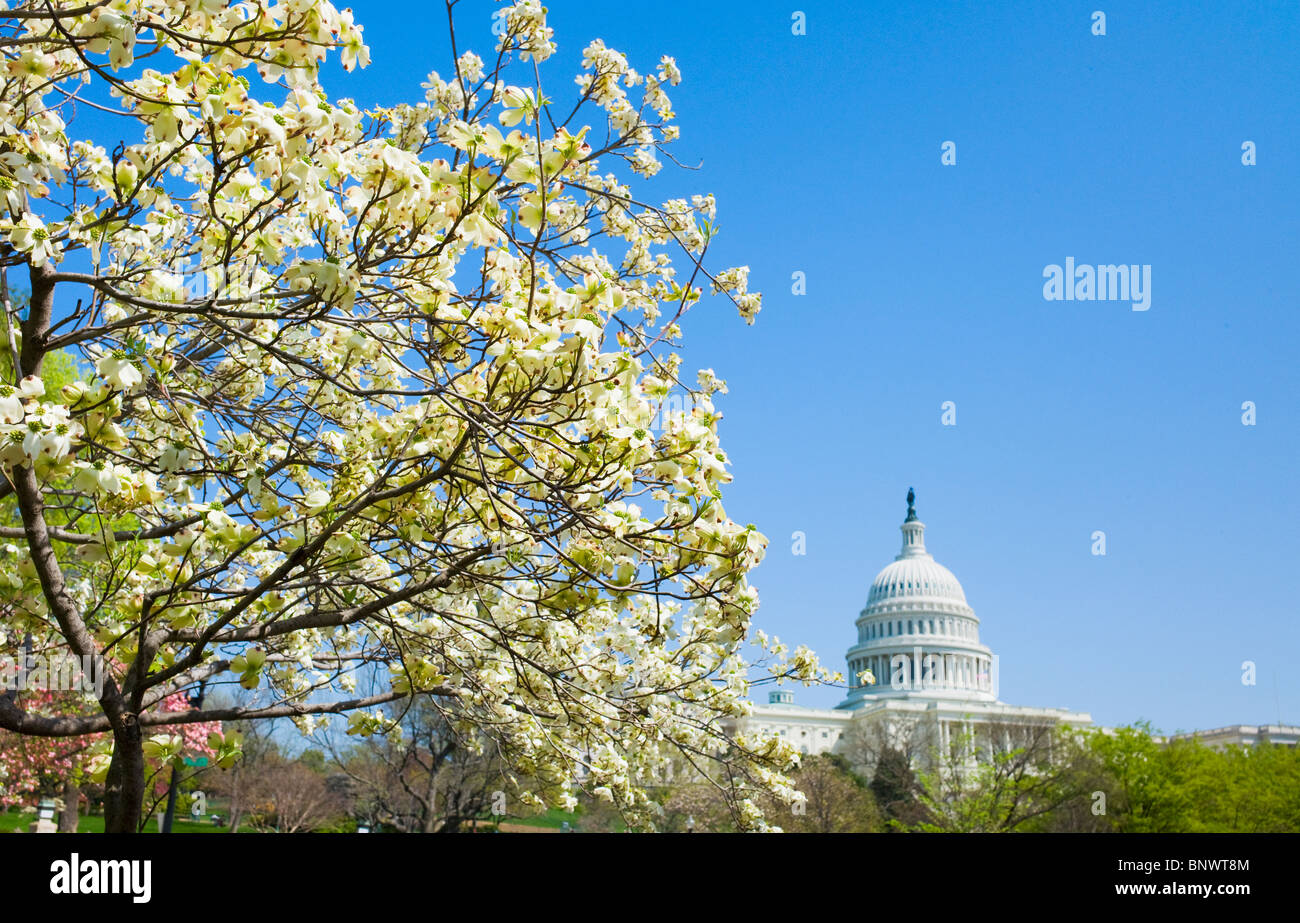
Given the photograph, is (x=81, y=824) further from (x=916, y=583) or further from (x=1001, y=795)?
(x=916, y=583)

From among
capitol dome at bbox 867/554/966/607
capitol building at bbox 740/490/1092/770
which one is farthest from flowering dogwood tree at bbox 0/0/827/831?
capitol dome at bbox 867/554/966/607

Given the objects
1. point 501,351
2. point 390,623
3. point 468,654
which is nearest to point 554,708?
point 468,654

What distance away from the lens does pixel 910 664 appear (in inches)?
3991

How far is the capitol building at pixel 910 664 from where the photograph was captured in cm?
9050

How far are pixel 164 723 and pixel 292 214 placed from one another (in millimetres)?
2492

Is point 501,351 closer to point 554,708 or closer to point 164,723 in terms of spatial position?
point 164,723

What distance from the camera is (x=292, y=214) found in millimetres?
4617

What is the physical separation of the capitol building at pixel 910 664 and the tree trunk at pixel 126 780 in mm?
83369

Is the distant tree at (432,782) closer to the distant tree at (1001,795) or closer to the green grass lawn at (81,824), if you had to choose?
the green grass lawn at (81,824)

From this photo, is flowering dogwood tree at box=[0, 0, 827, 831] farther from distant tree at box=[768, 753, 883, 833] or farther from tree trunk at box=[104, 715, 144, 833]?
distant tree at box=[768, 753, 883, 833]

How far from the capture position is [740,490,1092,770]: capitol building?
90500mm

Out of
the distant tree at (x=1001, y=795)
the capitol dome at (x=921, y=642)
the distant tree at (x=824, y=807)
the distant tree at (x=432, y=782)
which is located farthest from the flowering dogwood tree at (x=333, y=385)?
the capitol dome at (x=921, y=642)

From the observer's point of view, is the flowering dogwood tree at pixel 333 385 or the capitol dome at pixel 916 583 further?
the capitol dome at pixel 916 583
